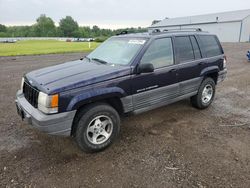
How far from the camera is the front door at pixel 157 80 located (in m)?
3.80

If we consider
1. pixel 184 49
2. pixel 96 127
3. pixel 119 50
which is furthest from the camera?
pixel 184 49

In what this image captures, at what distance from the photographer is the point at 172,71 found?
13.9ft

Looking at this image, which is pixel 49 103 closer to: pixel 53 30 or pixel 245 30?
pixel 245 30

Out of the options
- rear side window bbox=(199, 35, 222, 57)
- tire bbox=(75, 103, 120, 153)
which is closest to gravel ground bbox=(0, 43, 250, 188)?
tire bbox=(75, 103, 120, 153)

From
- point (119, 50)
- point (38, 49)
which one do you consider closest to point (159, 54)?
point (119, 50)

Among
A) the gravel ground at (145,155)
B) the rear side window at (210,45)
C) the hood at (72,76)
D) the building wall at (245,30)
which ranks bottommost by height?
the gravel ground at (145,155)

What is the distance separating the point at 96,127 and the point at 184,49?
2.61 metres

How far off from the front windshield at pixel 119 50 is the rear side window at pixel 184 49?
0.89m

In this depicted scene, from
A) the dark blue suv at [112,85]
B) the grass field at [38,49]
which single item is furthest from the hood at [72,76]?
the grass field at [38,49]

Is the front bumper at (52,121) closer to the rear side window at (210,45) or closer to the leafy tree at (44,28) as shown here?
the rear side window at (210,45)

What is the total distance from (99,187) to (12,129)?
2602 millimetres

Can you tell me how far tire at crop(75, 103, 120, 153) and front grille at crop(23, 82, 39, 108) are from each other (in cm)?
71

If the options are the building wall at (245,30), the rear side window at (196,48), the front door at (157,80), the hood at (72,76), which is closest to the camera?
the hood at (72,76)

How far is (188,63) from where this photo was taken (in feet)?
15.0
